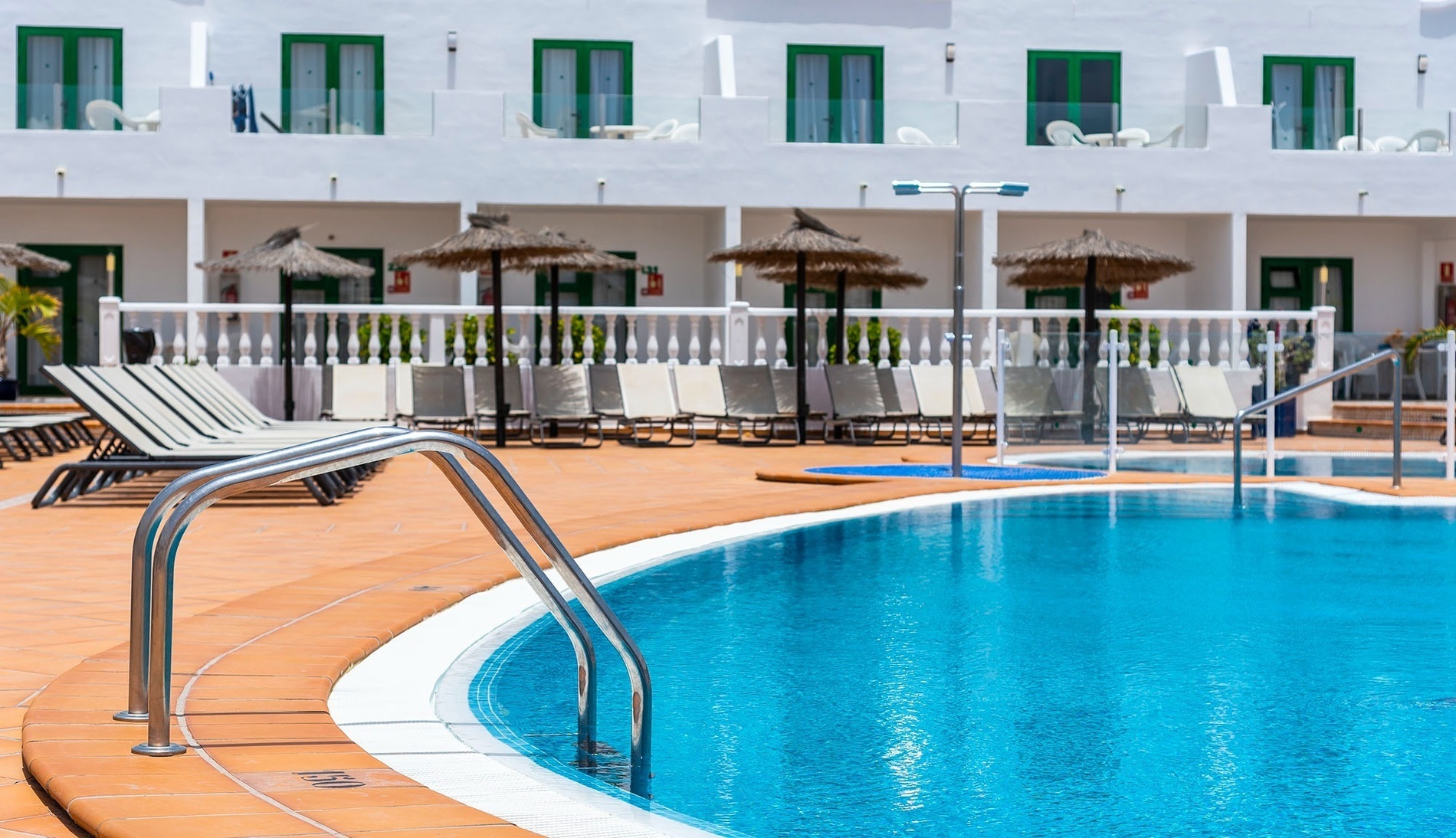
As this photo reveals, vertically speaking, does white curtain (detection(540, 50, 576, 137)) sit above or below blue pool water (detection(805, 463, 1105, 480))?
above

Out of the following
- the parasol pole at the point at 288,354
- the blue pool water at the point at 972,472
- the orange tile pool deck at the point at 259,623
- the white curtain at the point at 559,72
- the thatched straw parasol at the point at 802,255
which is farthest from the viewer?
the white curtain at the point at 559,72

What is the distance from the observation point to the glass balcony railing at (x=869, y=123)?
24.2 m

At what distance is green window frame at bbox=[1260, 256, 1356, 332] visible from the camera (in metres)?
27.2

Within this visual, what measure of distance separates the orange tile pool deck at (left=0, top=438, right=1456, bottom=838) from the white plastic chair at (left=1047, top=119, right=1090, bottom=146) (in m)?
11.6

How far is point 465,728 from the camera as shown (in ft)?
15.1

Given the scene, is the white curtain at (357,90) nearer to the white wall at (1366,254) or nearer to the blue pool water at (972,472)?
the blue pool water at (972,472)

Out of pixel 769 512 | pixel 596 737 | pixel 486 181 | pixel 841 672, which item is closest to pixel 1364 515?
pixel 769 512

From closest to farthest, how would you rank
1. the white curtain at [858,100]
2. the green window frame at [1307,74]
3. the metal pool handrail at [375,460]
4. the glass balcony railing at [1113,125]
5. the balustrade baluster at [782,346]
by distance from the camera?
the metal pool handrail at [375,460] < the balustrade baluster at [782,346] < the white curtain at [858,100] < the glass balcony railing at [1113,125] < the green window frame at [1307,74]

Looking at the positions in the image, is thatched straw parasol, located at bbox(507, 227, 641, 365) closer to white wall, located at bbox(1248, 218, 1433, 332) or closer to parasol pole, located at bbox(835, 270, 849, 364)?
parasol pole, located at bbox(835, 270, 849, 364)

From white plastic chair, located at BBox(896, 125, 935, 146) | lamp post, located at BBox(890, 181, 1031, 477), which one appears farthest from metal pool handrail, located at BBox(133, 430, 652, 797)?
white plastic chair, located at BBox(896, 125, 935, 146)

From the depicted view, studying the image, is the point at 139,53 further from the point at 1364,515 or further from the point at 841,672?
the point at 841,672

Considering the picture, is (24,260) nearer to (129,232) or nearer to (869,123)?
(129,232)

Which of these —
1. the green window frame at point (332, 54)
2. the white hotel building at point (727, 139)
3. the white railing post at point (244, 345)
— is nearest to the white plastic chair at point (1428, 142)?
the white hotel building at point (727, 139)

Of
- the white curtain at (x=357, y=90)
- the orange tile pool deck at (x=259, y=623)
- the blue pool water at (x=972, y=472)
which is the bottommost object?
the orange tile pool deck at (x=259, y=623)
